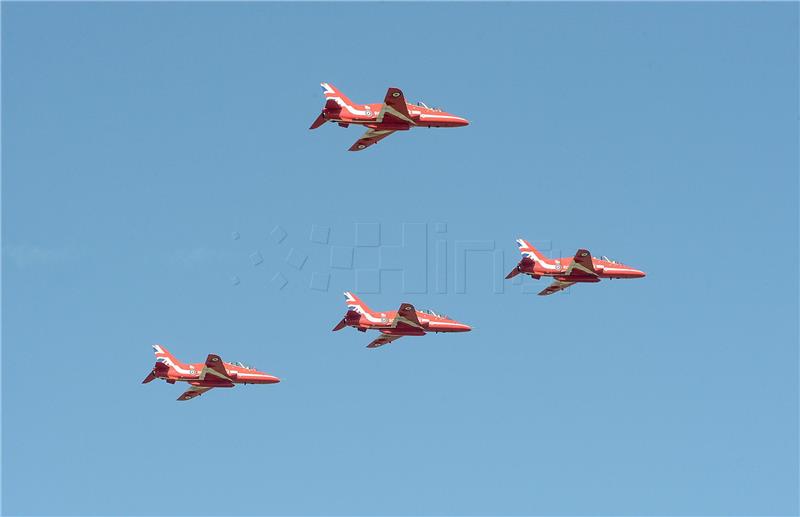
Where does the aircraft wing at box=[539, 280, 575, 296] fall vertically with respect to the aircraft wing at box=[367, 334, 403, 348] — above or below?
above

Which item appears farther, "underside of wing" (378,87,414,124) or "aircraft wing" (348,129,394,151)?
"aircraft wing" (348,129,394,151)

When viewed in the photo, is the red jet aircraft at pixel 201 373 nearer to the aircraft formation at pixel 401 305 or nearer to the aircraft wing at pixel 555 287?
the aircraft formation at pixel 401 305

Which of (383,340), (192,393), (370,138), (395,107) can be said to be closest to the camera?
(395,107)

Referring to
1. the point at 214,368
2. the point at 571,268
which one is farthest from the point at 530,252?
the point at 214,368

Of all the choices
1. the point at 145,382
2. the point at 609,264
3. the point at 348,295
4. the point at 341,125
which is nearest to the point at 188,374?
the point at 145,382

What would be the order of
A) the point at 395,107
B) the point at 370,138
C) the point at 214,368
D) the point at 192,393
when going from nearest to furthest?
the point at 395,107 → the point at 370,138 → the point at 214,368 → the point at 192,393

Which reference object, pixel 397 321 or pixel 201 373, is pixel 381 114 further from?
pixel 201 373

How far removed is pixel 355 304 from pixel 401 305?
5.65m

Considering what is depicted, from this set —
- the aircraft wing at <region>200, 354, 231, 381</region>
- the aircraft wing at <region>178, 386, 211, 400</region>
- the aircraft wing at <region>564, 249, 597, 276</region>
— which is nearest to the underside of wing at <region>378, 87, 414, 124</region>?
the aircraft wing at <region>564, 249, 597, 276</region>

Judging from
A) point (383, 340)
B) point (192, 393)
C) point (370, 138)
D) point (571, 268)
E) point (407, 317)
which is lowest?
point (192, 393)

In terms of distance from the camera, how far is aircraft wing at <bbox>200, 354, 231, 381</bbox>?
531 ft

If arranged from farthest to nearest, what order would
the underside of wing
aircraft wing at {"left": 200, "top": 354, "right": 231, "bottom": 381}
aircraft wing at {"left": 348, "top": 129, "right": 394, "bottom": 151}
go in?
aircraft wing at {"left": 200, "top": 354, "right": 231, "bottom": 381}
aircraft wing at {"left": 348, "top": 129, "right": 394, "bottom": 151}
the underside of wing

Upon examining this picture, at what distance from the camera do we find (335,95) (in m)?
154

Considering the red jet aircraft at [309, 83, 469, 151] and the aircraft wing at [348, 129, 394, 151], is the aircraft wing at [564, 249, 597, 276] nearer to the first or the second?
the red jet aircraft at [309, 83, 469, 151]
